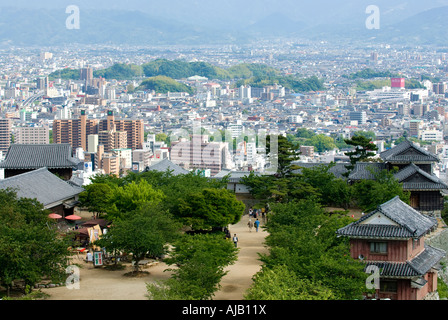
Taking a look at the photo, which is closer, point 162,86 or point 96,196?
point 96,196

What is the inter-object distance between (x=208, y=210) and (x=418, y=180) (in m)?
5.23

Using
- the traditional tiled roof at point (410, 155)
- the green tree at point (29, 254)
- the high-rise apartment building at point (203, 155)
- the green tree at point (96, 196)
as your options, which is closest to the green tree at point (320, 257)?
the green tree at point (29, 254)

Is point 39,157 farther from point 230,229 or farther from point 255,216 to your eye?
point 255,216

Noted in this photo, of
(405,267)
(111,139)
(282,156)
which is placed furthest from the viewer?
(111,139)

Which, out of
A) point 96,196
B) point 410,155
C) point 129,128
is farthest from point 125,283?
point 129,128

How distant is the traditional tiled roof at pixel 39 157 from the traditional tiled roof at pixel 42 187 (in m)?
1.21

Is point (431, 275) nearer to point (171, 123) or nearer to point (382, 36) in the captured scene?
point (171, 123)

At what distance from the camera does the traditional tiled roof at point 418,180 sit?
53.7 feet

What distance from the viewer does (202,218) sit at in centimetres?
1457

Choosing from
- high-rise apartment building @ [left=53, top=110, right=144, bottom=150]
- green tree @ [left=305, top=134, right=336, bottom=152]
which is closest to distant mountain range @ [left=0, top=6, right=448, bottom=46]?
green tree @ [left=305, top=134, right=336, bottom=152]

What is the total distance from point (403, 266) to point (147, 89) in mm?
142991

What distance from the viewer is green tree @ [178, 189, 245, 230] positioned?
14445mm

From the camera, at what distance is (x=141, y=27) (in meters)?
195
